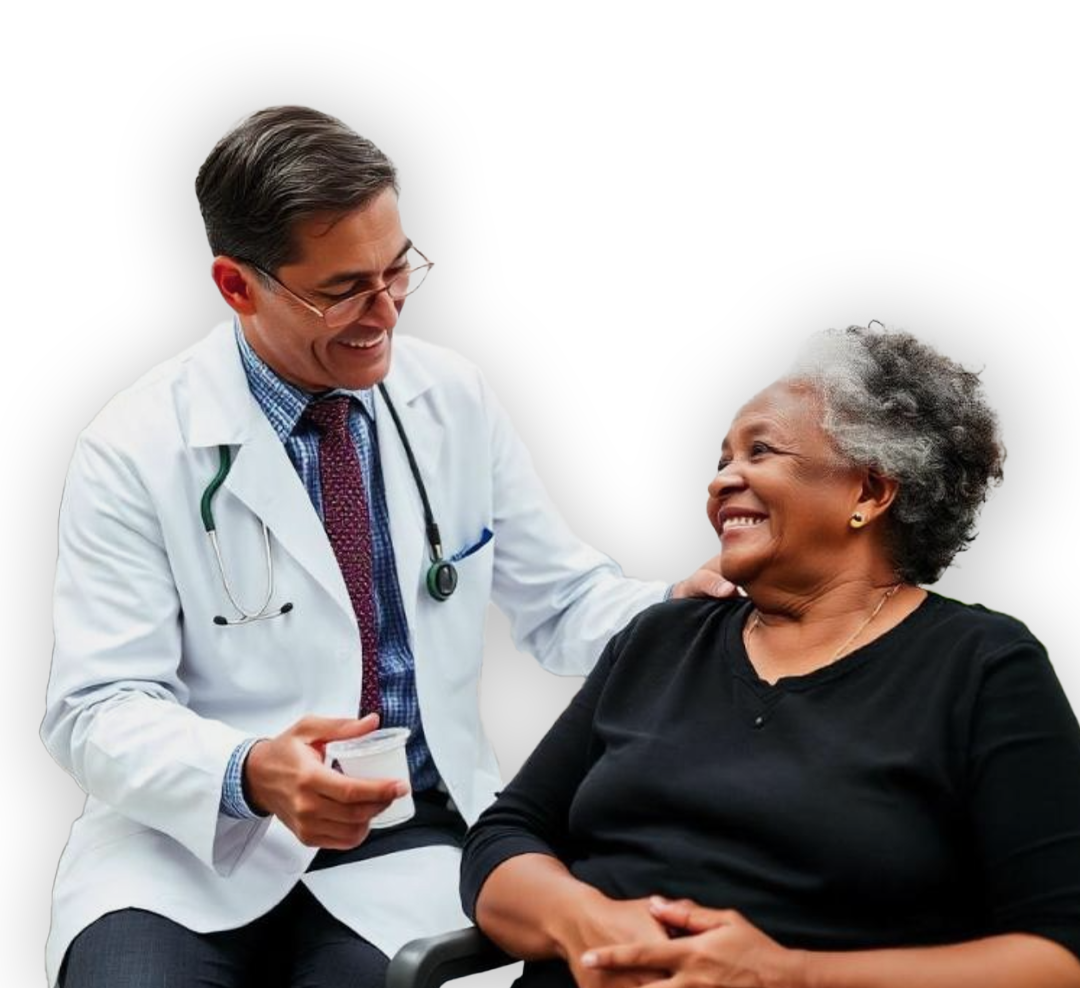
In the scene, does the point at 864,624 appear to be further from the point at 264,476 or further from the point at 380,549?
the point at 264,476

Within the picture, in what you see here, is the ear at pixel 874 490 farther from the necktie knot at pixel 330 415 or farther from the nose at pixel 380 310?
the necktie knot at pixel 330 415

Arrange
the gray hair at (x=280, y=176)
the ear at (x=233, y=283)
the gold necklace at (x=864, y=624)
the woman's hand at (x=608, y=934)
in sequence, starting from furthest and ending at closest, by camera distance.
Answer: the ear at (x=233, y=283)
the gray hair at (x=280, y=176)
the gold necklace at (x=864, y=624)
the woman's hand at (x=608, y=934)

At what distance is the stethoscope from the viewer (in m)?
2.89

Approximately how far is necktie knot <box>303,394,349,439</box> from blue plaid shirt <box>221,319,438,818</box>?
1 cm

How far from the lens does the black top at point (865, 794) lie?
2203mm

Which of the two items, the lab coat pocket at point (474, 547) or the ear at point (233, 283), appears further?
the lab coat pocket at point (474, 547)

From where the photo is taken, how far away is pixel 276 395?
299cm

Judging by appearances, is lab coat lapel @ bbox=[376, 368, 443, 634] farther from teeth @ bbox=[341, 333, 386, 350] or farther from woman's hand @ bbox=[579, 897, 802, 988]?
woman's hand @ bbox=[579, 897, 802, 988]

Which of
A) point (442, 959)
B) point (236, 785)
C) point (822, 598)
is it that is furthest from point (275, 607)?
point (822, 598)

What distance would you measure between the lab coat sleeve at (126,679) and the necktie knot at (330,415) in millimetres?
307

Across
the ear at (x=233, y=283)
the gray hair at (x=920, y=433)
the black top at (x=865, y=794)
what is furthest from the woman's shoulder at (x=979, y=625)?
the ear at (x=233, y=283)

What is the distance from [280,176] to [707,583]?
2.96ft

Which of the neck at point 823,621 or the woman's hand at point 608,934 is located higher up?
the neck at point 823,621

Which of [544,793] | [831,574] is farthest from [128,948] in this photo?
[831,574]
